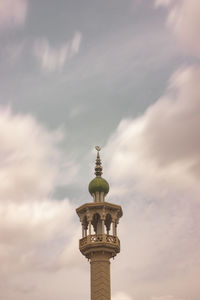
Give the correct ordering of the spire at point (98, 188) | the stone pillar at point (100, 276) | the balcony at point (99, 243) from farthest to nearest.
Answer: the spire at point (98, 188), the balcony at point (99, 243), the stone pillar at point (100, 276)

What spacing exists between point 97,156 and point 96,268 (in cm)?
1321

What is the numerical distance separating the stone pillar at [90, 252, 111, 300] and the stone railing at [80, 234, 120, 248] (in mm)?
1205

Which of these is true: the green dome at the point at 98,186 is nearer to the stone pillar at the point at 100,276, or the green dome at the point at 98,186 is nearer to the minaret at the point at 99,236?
the minaret at the point at 99,236

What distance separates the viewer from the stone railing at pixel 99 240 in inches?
1927

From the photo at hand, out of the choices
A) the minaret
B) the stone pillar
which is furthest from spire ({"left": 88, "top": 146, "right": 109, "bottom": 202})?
the stone pillar

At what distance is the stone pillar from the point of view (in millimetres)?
47219

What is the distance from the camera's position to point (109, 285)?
47938 mm

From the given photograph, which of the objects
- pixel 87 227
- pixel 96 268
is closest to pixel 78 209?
pixel 87 227

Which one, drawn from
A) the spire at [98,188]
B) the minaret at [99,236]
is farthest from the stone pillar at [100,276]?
the spire at [98,188]

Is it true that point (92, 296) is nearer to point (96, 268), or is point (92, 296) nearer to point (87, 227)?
point (96, 268)

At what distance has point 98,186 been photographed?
52938mm

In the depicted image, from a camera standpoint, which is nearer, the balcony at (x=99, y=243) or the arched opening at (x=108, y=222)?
the balcony at (x=99, y=243)

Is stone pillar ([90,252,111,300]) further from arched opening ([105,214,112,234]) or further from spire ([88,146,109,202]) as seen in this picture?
spire ([88,146,109,202])

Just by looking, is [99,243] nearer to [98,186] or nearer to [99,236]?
[99,236]
